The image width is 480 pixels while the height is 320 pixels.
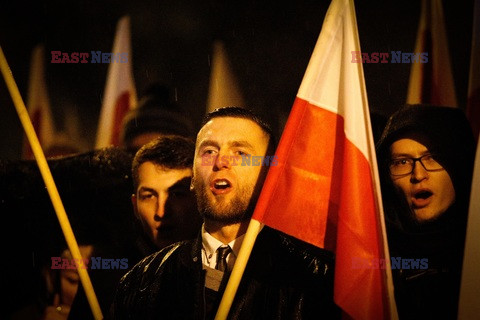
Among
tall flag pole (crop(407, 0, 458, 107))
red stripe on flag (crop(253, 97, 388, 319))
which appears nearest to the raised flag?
red stripe on flag (crop(253, 97, 388, 319))

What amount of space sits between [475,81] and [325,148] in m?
1.22

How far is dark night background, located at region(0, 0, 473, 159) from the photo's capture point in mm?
2529

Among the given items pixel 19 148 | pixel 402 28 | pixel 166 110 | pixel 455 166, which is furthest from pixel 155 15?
pixel 455 166

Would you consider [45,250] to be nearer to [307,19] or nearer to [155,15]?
[155,15]

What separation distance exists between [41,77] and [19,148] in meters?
0.52

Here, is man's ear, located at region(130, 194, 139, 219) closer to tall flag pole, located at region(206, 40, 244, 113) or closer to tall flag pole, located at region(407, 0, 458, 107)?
tall flag pole, located at region(206, 40, 244, 113)

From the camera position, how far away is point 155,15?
2.78 m

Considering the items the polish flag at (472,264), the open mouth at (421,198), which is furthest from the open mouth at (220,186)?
Answer: the polish flag at (472,264)

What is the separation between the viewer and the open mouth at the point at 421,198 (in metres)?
2.17

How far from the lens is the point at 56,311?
2600mm

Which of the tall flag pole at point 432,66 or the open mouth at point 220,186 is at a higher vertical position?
the tall flag pole at point 432,66

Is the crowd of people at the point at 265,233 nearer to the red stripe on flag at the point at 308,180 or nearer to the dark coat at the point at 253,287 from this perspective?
the dark coat at the point at 253,287

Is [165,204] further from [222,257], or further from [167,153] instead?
[222,257]

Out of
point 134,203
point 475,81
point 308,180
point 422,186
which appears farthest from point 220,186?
point 475,81
